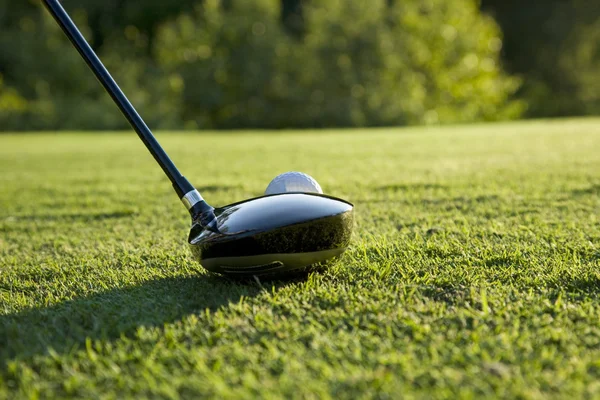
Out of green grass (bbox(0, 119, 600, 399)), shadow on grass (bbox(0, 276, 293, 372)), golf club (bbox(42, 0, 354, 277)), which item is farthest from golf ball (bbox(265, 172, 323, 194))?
shadow on grass (bbox(0, 276, 293, 372))

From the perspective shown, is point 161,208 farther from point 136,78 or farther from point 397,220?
point 136,78

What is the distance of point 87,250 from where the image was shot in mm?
2770

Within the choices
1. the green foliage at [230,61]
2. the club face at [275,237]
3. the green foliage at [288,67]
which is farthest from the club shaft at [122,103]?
the green foliage at [230,61]

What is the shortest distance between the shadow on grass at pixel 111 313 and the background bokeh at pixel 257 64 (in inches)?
819

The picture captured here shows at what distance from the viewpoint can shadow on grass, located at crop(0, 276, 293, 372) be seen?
1546 mm

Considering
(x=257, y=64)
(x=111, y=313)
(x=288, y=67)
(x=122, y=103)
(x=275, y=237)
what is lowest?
(x=111, y=313)

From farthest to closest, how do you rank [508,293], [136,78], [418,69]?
1. [418,69]
2. [136,78]
3. [508,293]

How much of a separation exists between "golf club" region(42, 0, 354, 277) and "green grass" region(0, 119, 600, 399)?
0.26 ft

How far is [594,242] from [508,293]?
0.91m

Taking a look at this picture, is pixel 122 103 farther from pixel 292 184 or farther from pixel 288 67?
pixel 288 67

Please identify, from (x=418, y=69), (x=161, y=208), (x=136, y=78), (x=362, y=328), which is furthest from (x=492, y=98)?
(x=362, y=328)

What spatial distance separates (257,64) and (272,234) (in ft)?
75.2

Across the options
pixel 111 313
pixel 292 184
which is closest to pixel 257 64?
pixel 292 184

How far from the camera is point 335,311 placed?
5.56 feet
